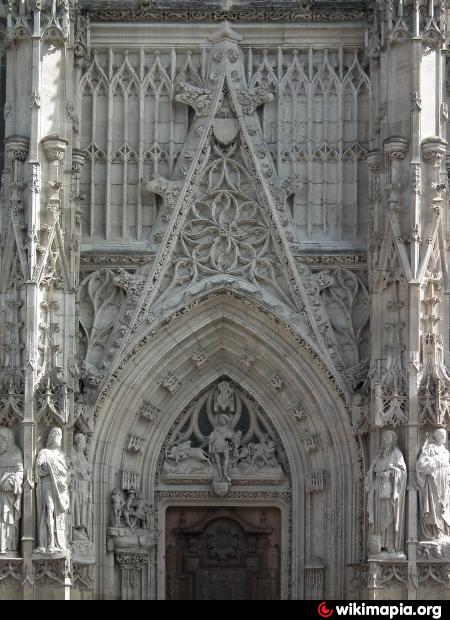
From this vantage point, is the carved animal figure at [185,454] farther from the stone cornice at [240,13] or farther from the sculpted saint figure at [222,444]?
the stone cornice at [240,13]

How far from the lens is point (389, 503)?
27.6 meters

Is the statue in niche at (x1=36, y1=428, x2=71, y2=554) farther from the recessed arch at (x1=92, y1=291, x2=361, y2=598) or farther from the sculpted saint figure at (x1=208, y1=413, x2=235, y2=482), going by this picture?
the sculpted saint figure at (x1=208, y1=413, x2=235, y2=482)

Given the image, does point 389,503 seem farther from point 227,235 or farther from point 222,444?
point 227,235

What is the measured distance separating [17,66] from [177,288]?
125 inches

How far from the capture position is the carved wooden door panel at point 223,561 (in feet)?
94.8

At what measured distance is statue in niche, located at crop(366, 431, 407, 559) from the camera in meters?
27.6

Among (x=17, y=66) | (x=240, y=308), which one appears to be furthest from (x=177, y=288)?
(x=17, y=66)

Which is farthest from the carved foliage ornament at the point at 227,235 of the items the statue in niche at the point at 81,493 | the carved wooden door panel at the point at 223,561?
the carved wooden door panel at the point at 223,561

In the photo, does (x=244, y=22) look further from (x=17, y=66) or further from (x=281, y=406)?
(x=281, y=406)

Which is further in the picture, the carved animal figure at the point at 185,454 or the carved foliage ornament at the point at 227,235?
the carved animal figure at the point at 185,454

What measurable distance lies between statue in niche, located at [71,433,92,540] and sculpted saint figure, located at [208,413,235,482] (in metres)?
1.58

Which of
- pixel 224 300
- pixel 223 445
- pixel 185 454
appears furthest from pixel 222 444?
pixel 224 300

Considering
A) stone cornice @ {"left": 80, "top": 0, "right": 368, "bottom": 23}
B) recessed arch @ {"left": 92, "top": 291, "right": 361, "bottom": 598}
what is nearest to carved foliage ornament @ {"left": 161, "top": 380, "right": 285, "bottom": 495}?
recessed arch @ {"left": 92, "top": 291, "right": 361, "bottom": 598}

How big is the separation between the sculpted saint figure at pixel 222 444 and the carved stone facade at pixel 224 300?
0.09 feet
